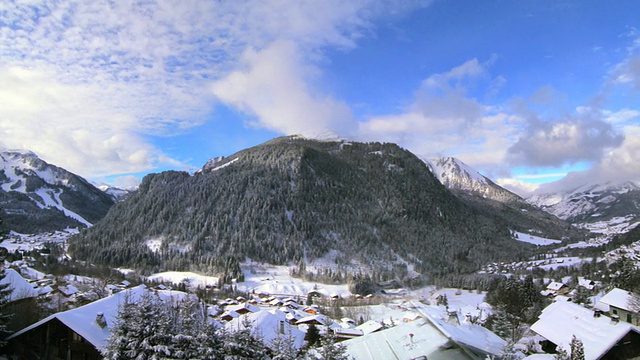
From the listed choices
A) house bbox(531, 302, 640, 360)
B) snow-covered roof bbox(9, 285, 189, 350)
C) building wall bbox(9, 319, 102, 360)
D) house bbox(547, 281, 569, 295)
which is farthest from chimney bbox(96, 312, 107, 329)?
house bbox(547, 281, 569, 295)

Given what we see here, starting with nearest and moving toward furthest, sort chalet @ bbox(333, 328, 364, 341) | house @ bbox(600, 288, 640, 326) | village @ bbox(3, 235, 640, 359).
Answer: village @ bbox(3, 235, 640, 359) < house @ bbox(600, 288, 640, 326) < chalet @ bbox(333, 328, 364, 341)

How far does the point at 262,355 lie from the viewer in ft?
70.0

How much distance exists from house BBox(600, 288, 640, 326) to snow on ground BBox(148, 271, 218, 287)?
123309mm

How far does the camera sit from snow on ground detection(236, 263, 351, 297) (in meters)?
152

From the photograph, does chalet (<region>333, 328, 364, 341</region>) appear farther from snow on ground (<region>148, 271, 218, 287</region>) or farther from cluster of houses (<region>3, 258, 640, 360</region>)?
snow on ground (<region>148, 271, 218, 287</region>)

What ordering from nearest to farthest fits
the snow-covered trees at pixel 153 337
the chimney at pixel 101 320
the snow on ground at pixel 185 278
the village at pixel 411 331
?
1. the village at pixel 411 331
2. the snow-covered trees at pixel 153 337
3. the chimney at pixel 101 320
4. the snow on ground at pixel 185 278

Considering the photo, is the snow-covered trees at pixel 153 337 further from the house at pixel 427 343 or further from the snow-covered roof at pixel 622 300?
the snow-covered roof at pixel 622 300

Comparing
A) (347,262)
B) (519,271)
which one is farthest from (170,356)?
(519,271)

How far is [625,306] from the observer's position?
4978 centimetres

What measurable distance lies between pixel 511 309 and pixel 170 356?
63.5 m

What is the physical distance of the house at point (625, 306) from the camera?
47.5 metres

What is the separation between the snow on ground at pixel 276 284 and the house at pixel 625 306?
336 feet

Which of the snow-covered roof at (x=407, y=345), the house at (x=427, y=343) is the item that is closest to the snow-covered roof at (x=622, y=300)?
the house at (x=427, y=343)

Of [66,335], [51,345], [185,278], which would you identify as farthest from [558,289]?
[51,345]
